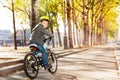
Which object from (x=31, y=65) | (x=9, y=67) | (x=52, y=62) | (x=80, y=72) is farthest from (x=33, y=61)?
(x=80, y=72)

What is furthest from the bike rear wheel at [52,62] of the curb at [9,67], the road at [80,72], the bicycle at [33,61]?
the curb at [9,67]

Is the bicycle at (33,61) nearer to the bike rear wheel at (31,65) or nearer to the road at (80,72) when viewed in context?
the bike rear wheel at (31,65)

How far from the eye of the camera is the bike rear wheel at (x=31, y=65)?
905 cm

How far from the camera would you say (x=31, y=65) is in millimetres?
9305

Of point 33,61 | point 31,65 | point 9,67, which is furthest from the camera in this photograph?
point 9,67

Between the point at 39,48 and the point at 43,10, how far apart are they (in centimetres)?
4421

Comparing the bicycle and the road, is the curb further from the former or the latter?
the bicycle

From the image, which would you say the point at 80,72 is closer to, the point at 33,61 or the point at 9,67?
the point at 33,61

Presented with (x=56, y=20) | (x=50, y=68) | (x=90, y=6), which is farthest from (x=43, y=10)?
(x=50, y=68)

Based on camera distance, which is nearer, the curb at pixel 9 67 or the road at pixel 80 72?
the curb at pixel 9 67

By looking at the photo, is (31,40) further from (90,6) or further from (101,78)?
(90,6)

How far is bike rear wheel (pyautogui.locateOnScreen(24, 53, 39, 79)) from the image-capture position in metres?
9.05

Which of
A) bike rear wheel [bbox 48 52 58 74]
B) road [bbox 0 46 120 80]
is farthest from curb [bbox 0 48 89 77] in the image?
bike rear wheel [bbox 48 52 58 74]

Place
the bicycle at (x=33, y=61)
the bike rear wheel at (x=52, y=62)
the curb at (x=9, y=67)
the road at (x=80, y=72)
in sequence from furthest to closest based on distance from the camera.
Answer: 1. the bike rear wheel at (x=52, y=62)
2. the road at (x=80, y=72)
3. the curb at (x=9, y=67)
4. the bicycle at (x=33, y=61)
